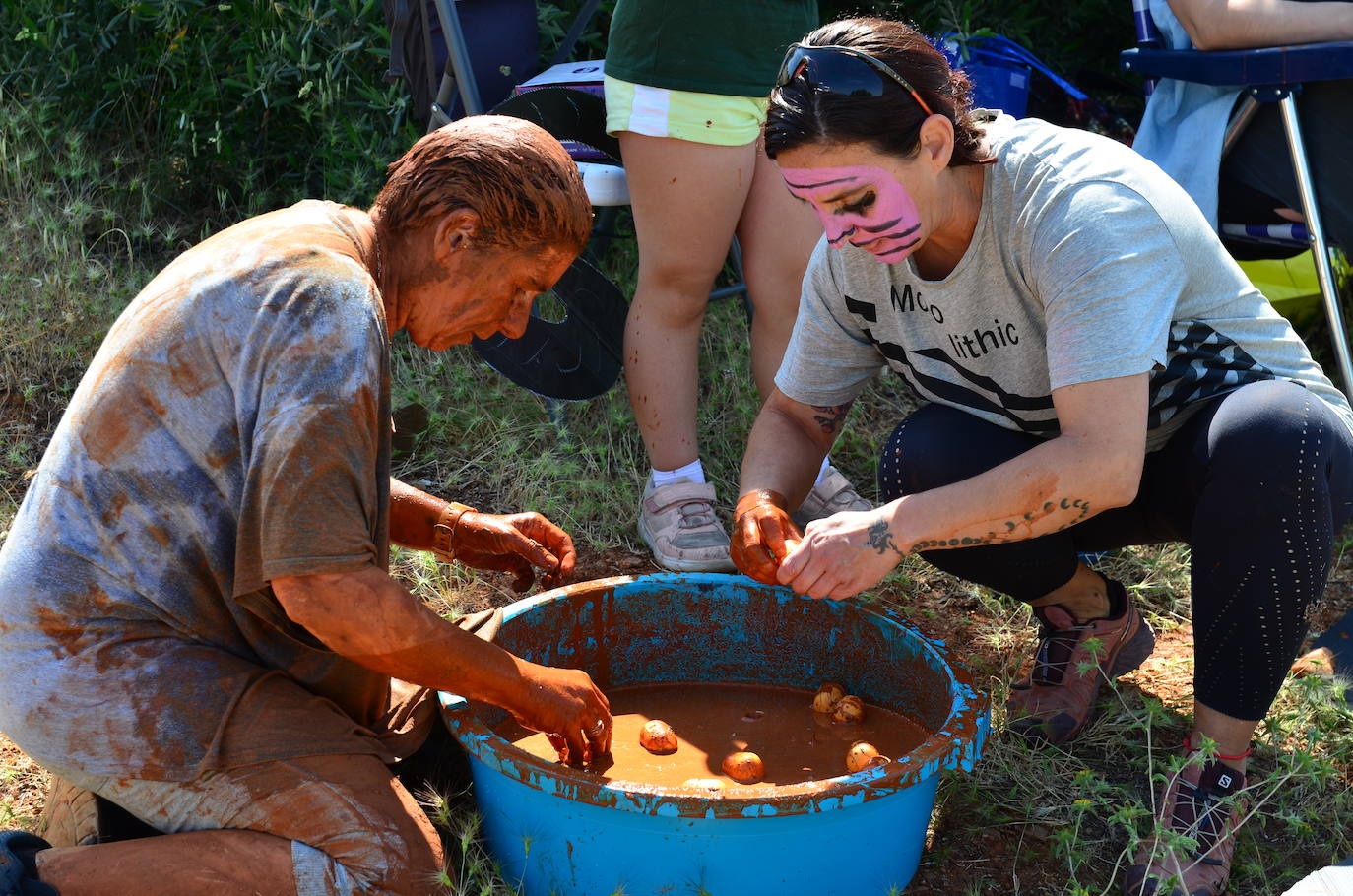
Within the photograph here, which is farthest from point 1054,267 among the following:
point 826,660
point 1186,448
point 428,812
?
point 428,812

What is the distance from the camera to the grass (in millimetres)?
2186

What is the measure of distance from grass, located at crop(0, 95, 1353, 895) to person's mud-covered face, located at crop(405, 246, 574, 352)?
2.39ft

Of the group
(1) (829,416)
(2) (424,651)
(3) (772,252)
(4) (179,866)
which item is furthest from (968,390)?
(4) (179,866)

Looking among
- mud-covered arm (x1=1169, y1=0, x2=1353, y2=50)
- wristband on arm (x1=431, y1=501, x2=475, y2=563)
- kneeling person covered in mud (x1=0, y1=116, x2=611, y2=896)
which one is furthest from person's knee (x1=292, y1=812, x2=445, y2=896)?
mud-covered arm (x1=1169, y1=0, x2=1353, y2=50)

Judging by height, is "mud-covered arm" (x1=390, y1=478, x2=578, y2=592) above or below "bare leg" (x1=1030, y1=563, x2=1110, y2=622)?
above

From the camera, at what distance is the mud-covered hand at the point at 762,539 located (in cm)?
222

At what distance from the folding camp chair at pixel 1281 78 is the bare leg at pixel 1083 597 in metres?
1.07

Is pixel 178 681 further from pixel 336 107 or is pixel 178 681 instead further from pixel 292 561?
pixel 336 107

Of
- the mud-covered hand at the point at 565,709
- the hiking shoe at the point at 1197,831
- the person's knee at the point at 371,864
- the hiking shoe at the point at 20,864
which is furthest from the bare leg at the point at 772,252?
the hiking shoe at the point at 20,864

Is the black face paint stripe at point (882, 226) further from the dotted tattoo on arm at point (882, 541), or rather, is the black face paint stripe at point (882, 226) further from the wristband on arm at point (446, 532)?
the wristband on arm at point (446, 532)

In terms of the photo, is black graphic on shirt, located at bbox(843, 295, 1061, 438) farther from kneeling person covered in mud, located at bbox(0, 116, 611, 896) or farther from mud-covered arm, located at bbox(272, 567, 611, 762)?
mud-covered arm, located at bbox(272, 567, 611, 762)

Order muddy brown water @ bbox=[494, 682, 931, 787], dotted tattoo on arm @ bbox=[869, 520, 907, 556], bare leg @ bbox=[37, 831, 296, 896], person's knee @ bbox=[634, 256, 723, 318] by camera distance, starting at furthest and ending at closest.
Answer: person's knee @ bbox=[634, 256, 723, 318]
muddy brown water @ bbox=[494, 682, 931, 787]
dotted tattoo on arm @ bbox=[869, 520, 907, 556]
bare leg @ bbox=[37, 831, 296, 896]

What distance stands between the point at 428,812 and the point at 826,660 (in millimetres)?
798

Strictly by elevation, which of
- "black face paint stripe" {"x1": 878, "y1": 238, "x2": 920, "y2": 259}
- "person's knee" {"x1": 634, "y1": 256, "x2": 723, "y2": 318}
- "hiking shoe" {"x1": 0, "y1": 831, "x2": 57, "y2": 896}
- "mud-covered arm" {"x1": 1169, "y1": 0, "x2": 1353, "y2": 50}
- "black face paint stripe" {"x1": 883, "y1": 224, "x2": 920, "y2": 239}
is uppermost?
"mud-covered arm" {"x1": 1169, "y1": 0, "x2": 1353, "y2": 50}
